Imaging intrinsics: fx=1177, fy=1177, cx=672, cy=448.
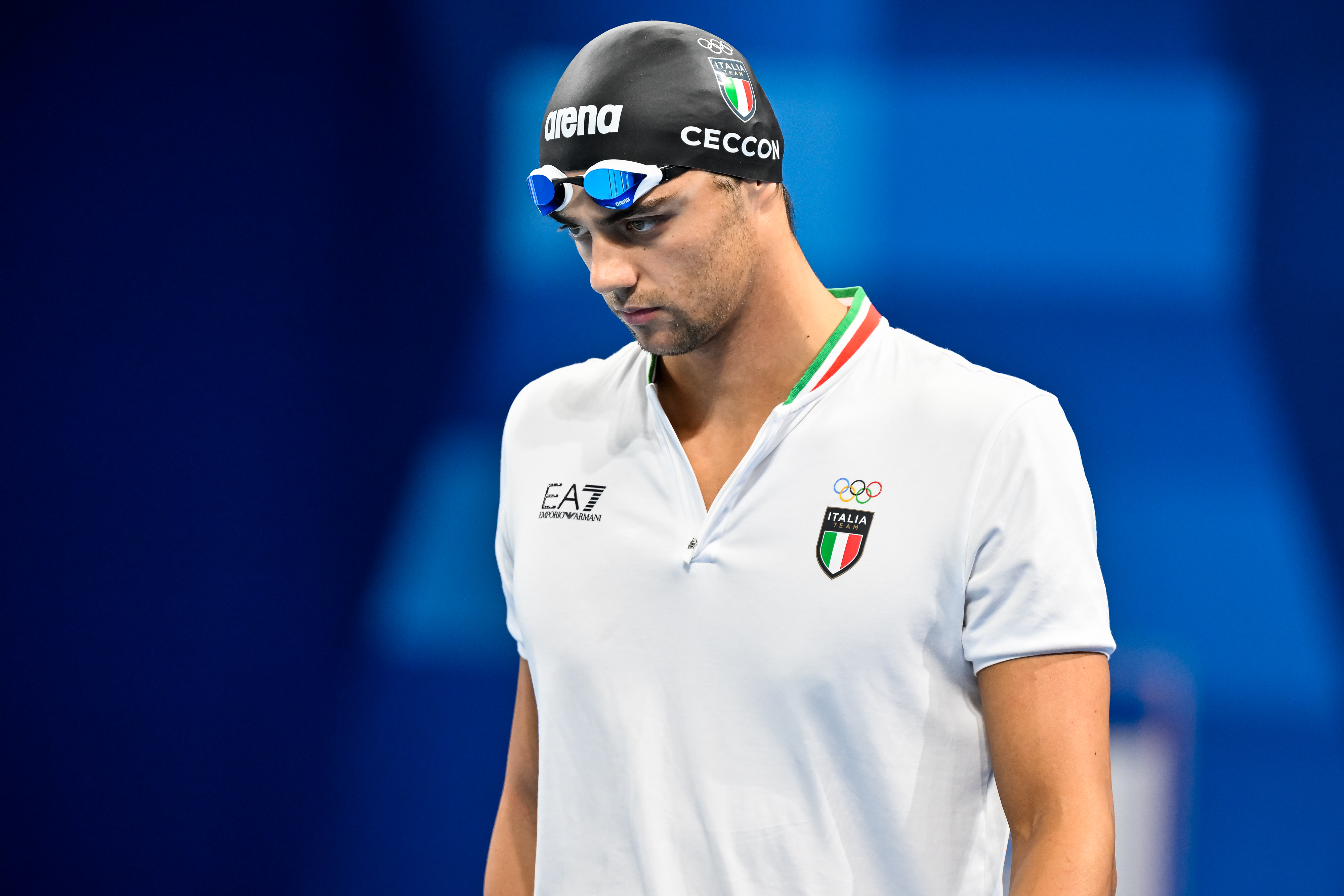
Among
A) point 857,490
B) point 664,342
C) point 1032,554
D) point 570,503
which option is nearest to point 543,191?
point 664,342

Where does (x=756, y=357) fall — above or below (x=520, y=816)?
above

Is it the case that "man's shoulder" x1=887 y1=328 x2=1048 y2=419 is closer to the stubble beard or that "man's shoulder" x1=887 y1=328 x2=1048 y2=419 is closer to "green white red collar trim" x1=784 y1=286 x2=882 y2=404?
"green white red collar trim" x1=784 y1=286 x2=882 y2=404

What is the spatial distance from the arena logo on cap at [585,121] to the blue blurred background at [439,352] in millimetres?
1023

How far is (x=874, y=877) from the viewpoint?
45.6 inches

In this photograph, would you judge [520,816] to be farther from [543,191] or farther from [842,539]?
[543,191]

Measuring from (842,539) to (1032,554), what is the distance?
18 cm

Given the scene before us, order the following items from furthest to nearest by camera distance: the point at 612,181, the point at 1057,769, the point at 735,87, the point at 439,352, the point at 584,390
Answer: the point at 439,352
the point at 584,390
the point at 735,87
the point at 612,181
the point at 1057,769

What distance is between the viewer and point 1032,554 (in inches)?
A: 42.7

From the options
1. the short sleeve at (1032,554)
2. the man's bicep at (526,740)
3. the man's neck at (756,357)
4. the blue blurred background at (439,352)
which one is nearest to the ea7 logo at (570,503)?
the man's neck at (756,357)

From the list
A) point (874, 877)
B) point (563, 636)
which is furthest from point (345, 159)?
point (874, 877)

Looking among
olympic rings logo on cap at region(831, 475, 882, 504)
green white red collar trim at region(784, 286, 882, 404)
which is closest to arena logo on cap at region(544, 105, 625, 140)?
green white red collar trim at region(784, 286, 882, 404)

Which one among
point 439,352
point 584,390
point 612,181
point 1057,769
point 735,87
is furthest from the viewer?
point 439,352

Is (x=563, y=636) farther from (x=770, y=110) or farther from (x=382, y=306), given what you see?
(x=382, y=306)

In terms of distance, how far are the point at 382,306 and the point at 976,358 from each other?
1.22 meters
